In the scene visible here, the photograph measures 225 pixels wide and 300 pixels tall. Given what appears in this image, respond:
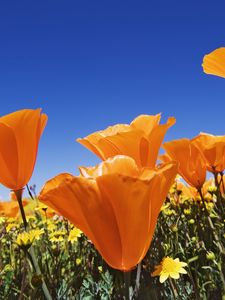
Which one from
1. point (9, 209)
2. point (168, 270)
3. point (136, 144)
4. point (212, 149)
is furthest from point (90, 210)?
point (9, 209)

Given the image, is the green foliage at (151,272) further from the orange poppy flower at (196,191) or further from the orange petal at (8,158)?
the orange petal at (8,158)

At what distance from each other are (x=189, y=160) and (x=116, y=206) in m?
1.05

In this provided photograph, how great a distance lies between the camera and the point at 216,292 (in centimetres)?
165

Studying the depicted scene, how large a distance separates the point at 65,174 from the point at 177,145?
908 mm

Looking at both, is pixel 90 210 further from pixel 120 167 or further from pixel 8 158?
pixel 8 158

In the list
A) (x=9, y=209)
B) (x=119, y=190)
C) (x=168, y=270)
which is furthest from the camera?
(x=9, y=209)

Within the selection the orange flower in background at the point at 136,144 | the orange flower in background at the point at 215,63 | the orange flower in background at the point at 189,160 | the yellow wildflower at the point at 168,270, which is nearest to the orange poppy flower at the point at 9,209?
the orange flower in background at the point at 189,160

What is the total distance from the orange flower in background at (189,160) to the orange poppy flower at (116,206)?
0.83m

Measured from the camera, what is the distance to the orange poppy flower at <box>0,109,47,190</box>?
4.04 ft

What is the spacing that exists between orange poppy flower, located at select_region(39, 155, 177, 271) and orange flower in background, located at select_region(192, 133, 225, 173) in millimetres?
1010

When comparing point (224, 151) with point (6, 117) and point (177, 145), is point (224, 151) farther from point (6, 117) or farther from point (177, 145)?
point (6, 117)

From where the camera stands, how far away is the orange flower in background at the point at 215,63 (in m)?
1.08

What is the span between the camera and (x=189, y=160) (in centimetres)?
181

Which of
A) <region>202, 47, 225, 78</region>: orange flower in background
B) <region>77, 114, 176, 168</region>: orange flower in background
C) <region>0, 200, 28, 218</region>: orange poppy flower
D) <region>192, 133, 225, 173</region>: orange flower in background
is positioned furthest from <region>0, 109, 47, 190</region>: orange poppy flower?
<region>0, 200, 28, 218</region>: orange poppy flower
